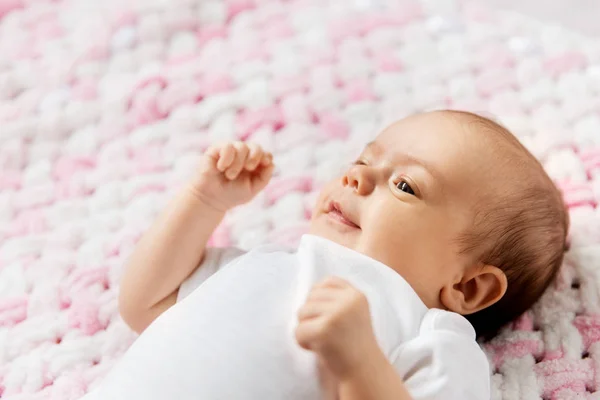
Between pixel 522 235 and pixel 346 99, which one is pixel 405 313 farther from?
pixel 346 99

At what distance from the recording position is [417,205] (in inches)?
38.4

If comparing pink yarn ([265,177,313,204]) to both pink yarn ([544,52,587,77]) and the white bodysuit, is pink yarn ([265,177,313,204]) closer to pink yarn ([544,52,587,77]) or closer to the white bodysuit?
the white bodysuit

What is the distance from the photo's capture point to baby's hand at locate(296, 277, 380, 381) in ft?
2.58

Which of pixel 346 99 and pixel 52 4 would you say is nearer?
pixel 346 99

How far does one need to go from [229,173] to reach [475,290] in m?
0.35

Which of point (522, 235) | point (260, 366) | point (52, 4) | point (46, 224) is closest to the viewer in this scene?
point (260, 366)

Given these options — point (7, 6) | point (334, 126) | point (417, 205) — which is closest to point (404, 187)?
point (417, 205)

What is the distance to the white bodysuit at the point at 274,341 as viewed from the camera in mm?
860

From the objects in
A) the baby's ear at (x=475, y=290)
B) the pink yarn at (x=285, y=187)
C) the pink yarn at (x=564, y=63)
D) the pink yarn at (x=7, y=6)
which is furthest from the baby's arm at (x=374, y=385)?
the pink yarn at (x=7, y=6)

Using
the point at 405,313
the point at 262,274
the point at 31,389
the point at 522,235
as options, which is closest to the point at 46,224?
the point at 31,389

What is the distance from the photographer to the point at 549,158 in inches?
48.9

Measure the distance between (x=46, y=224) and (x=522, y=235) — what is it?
0.67 meters

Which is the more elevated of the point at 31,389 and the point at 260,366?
the point at 260,366

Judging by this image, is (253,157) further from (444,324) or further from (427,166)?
(444,324)
